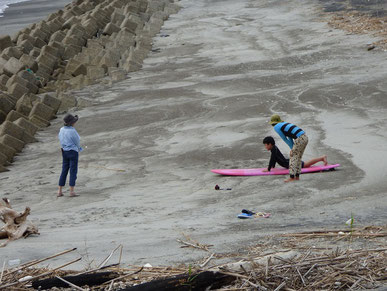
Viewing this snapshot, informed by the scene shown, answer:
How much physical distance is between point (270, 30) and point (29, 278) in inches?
931

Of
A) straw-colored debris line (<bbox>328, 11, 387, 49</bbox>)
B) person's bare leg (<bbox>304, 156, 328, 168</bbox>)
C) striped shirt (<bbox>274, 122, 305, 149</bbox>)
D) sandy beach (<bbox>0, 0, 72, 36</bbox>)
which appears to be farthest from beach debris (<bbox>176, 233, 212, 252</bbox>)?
sandy beach (<bbox>0, 0, 72, 36</bbox>)

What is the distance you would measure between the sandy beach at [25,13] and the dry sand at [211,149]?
56.7 ft

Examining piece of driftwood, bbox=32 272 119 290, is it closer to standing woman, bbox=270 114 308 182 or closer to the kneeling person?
standing woman, bbox=270 114 308 182

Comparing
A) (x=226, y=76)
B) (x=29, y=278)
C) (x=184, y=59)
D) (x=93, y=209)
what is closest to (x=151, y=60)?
(x=184, y=59)

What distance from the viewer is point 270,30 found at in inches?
1104

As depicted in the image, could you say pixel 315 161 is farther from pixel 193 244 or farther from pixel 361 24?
pixel 361 24

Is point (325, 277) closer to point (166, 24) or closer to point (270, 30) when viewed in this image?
point (270, 30)

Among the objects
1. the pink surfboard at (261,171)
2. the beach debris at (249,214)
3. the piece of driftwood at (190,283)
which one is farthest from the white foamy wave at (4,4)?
the piece of driftwood at (190,283)

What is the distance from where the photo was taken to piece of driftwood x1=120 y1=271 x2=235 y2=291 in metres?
4.98

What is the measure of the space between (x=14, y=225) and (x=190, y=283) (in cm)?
357

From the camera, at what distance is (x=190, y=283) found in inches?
199

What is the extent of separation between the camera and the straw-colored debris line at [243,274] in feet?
16.5

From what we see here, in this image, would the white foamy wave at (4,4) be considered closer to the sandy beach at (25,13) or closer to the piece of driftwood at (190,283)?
the sandy beach at (25,13)

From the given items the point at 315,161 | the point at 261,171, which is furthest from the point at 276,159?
the point at 315,161
